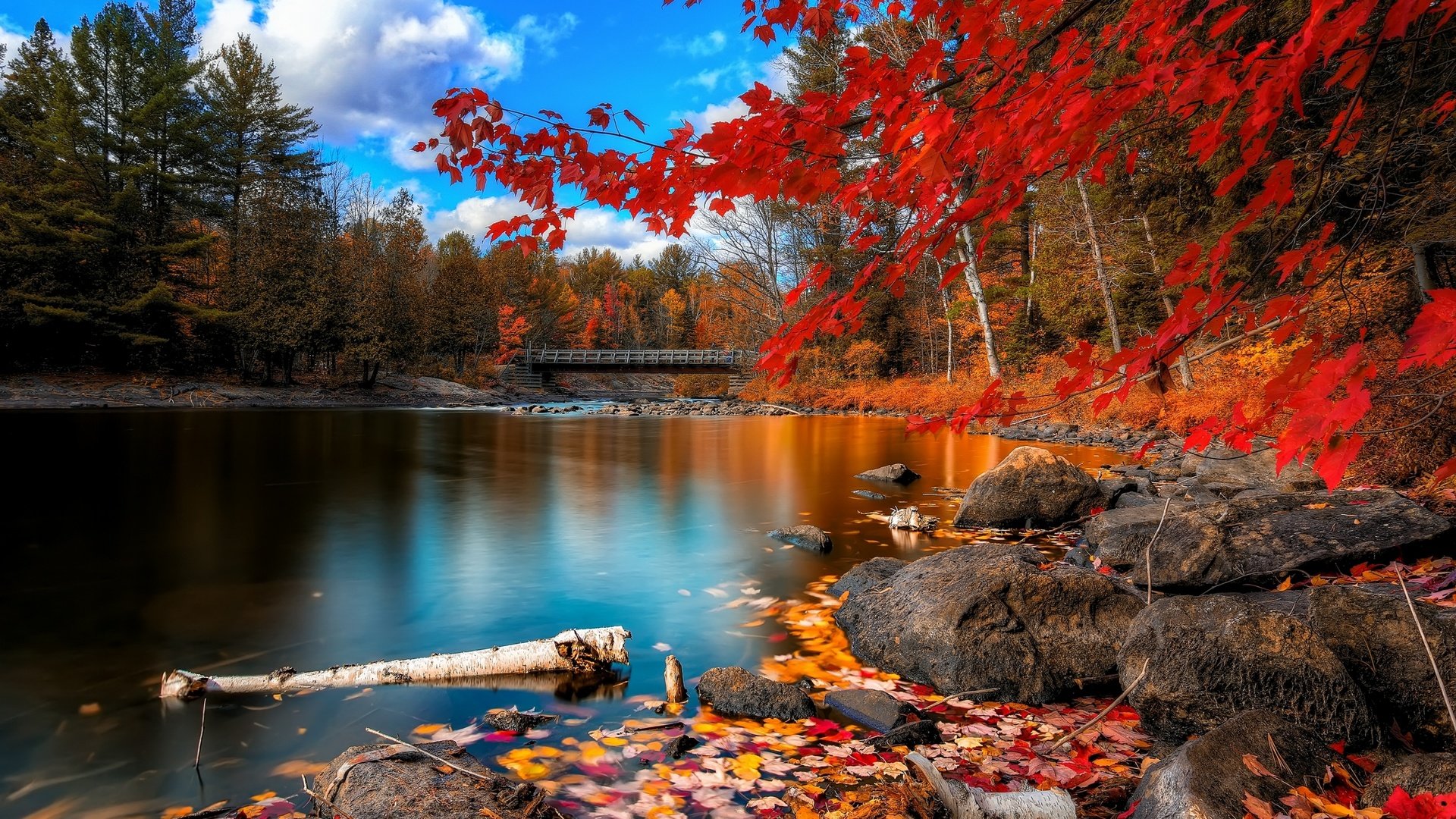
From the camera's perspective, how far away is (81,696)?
434cm

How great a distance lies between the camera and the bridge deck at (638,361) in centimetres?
4756

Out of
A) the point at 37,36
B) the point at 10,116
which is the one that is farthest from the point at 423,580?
the point at 37,36

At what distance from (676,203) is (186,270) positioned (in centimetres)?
4522

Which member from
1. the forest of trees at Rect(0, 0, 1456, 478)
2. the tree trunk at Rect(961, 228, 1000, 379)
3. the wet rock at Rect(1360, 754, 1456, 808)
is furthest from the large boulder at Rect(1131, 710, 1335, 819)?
the tree trunk at Rect(961, 228, 1000, 379)

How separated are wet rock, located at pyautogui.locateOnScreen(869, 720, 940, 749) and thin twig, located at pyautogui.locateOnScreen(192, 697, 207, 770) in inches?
136

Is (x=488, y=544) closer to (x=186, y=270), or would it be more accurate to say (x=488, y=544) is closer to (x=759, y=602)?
(x=759, y=602)

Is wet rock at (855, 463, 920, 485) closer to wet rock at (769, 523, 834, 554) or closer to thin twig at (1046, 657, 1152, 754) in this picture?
wet rock at (769, 523, 834, 554)

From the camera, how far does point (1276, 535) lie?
504cm

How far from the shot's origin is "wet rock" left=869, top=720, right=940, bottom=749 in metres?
3.50

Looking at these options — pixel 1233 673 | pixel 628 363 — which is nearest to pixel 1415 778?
pixel 1233 673

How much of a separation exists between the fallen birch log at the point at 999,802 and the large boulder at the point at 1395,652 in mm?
1707

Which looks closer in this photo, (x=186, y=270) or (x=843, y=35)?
(x=843, y=35)

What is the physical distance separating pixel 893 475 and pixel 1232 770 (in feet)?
34.1

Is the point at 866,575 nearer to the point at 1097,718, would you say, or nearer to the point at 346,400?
the point at 1097,718
